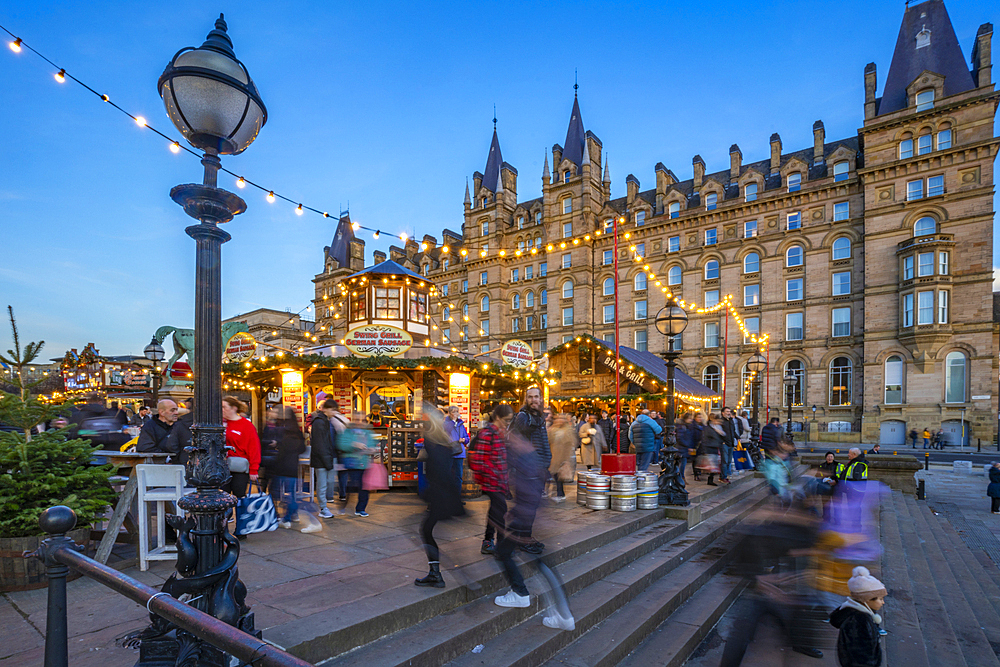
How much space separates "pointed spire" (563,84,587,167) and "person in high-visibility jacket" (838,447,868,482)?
38563 mm

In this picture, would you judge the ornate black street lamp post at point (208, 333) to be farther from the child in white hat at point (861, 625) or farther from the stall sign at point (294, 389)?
the stall sign at point (294, 389)

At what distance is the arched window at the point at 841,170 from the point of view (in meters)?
33.0

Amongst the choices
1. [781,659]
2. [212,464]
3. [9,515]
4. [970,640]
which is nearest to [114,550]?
[9,515]

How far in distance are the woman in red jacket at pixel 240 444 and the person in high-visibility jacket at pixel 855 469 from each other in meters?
8.74

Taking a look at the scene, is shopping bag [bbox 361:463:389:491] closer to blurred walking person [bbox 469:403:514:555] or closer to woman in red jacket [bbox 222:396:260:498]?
woman in red jacket [bbox 222:396:260:498]

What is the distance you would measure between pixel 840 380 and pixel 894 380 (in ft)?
9.74

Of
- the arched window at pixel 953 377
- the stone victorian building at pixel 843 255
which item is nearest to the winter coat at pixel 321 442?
the stone victorian building at pixel 843 255

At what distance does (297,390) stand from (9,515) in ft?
28.4

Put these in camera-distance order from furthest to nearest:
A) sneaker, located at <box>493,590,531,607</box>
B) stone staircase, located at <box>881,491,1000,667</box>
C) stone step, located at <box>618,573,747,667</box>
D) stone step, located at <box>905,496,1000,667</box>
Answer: stone step, located at <box>905,496,1000,667</box>, stone staircase, located at <box>881,491,1000,667</box>, stone step, located at <box>618,573,747,667</box>, sneaker, located at <box>493,590,531,607</box>

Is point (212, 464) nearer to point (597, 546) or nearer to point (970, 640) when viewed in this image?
point (597, 546)

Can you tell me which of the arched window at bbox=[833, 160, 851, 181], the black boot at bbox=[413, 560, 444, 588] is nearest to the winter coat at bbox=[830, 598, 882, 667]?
the black boot at bbox=[413, 560, 444, 588]

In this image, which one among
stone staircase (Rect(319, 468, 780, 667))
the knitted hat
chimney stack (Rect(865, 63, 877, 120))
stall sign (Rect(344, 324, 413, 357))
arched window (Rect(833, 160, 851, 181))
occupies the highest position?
chimney stack (Rect(865, 63, 877, 120))

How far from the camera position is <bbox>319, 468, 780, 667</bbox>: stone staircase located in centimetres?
371

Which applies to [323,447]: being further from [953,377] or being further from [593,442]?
[953,377]
